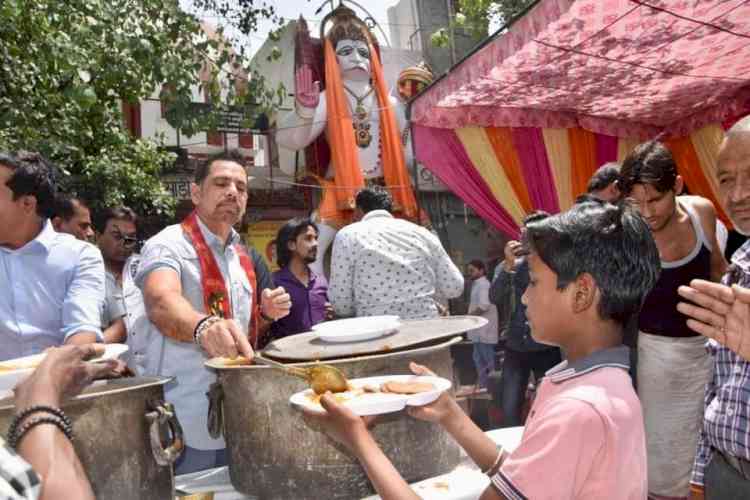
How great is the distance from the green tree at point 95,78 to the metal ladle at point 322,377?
136 inches

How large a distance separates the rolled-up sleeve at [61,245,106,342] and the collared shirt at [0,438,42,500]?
3.43 ft

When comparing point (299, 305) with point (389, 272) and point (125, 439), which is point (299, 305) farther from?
point (125, 439)

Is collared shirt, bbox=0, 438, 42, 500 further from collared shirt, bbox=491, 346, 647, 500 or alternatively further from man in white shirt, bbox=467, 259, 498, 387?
man in white shirt, bbox=467, 259, 498, 387

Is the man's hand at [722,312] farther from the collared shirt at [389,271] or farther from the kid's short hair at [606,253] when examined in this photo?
the collared shirt at [389,271]

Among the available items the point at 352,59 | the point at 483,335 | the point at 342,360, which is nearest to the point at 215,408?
the point at 342,360

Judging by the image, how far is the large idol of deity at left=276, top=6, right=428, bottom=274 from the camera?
8.38 m

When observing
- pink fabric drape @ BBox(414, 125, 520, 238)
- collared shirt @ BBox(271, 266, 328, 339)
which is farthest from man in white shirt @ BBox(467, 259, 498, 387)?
collared shirt @ BBox(271, 266, 328, 339)

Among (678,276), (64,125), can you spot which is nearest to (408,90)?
(64,125)

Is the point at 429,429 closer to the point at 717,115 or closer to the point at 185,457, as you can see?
the point at 185,457

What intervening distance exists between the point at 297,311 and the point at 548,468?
2973mm

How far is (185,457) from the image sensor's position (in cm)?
203

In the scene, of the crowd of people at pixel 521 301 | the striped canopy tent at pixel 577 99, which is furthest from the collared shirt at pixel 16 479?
the striped canopy tent at pixel 577 99

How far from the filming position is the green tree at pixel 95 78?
13.7ft

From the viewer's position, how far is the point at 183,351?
6.77 ft
